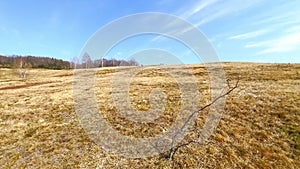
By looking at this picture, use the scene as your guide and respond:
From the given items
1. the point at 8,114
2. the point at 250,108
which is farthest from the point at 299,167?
the point at 8,114

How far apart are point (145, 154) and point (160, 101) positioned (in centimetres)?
824

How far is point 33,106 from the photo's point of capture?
66.6 ft

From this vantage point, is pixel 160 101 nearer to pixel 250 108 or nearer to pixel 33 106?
pixel 250 108

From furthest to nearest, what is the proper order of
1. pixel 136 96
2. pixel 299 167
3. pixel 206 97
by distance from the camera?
pixel 136 96, pixel 206 97, pixel 299 167

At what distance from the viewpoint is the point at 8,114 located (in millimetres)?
18219

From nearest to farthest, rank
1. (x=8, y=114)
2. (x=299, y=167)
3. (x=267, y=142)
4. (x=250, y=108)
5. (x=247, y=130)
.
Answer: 1. (x=299, y=167)
2. (x=267, y=142)
3. (x=247, y=130)
4. (x=250, y=108)
5. (x=8, y=114)

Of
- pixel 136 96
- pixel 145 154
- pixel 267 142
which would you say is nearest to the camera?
Result: pixel 145 154

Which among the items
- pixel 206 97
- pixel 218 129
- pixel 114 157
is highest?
pixel 206 97

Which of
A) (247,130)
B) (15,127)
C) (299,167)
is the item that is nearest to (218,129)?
(247,130)

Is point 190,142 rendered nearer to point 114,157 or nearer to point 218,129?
point 218,129

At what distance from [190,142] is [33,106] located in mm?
15231

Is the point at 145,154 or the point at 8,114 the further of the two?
the point at 8,114

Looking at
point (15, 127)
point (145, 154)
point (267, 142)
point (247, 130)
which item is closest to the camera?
point (145, 154)

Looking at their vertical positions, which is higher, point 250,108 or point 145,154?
point 250,108
